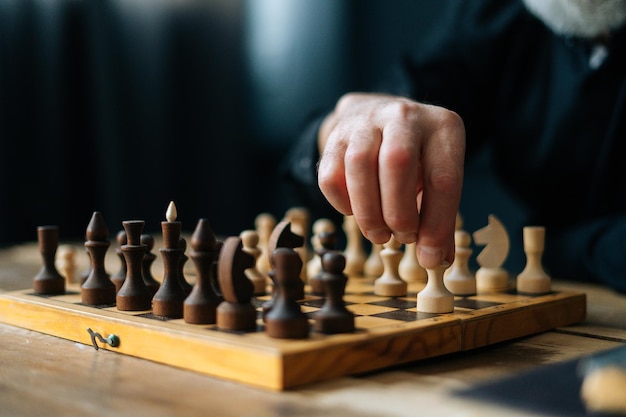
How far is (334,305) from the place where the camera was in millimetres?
992

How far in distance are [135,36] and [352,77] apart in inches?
56.8

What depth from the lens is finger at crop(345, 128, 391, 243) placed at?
116cm

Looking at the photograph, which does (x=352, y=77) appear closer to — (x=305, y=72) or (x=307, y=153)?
(x=305, y=72)

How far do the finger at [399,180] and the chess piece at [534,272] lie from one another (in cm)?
38

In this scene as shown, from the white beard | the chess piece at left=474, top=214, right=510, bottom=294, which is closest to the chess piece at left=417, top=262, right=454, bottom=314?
the chess piece at left=474, top=214, right=510, bottom=294

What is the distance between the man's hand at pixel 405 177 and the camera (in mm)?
1135

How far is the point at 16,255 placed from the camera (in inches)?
98.8

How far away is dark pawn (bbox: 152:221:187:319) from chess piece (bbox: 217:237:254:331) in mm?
133

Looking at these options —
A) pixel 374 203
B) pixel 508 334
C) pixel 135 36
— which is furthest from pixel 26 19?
pixel 508 334

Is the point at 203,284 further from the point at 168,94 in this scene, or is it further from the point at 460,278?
the point at 168,94

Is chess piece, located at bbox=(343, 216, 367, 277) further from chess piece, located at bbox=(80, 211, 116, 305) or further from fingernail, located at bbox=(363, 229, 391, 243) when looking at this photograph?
chess piece, located at bbox=(80, 211, 116, 305)

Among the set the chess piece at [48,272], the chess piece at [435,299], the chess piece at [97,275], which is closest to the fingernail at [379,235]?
the chess piece at [435,299]

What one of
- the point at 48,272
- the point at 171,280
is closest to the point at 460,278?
the point at 171,280

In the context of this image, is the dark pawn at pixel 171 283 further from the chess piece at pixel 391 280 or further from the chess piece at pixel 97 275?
the chess piece at pixel 391 280
